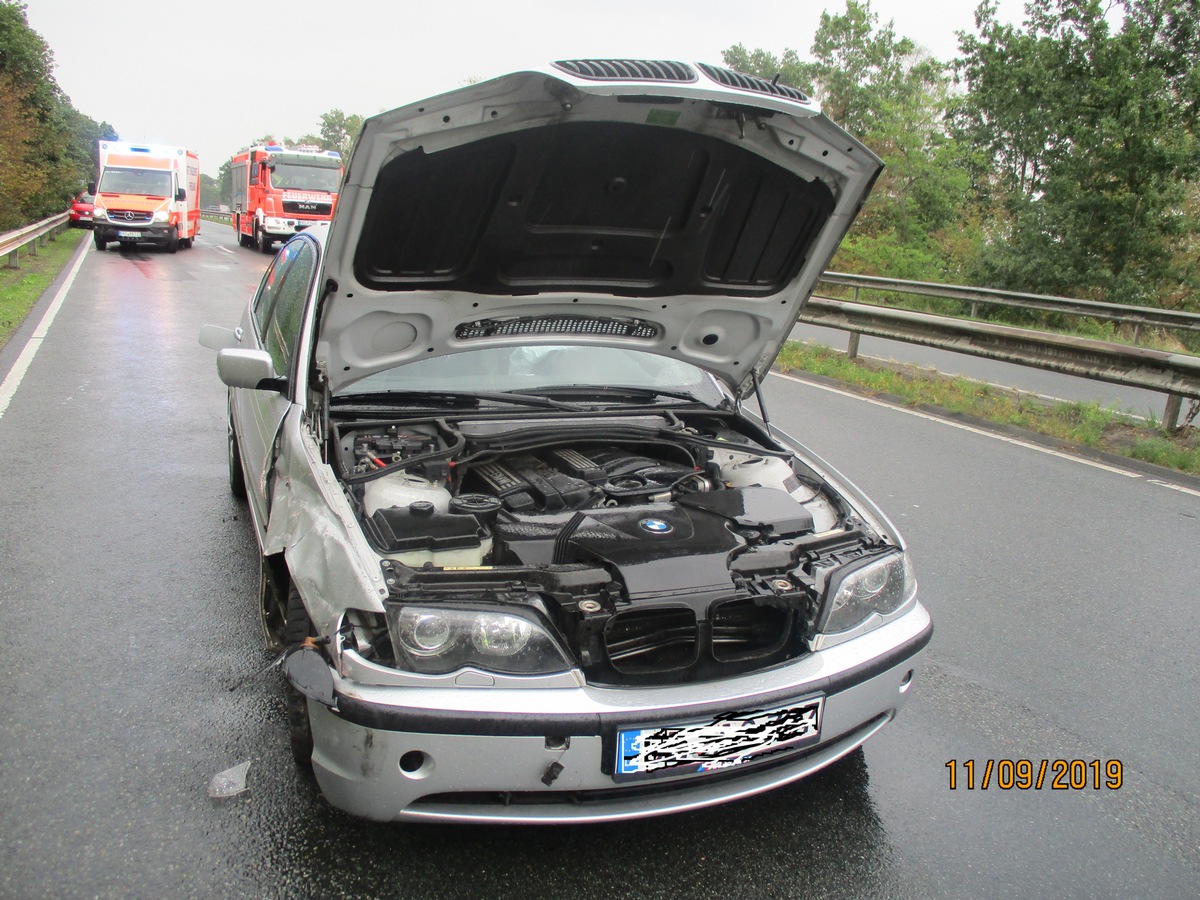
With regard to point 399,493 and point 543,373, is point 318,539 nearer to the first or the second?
point 399,493

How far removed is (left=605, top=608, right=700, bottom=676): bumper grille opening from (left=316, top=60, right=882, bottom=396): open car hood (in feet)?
4.85

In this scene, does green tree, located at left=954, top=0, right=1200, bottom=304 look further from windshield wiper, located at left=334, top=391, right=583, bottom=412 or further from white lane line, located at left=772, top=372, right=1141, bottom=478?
windshield wiper, located at left=334, top=391, right=583, bottom=412

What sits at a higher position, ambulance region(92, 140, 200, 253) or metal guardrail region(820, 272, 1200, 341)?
metal guardrail region(820, 272, 1200, 341)

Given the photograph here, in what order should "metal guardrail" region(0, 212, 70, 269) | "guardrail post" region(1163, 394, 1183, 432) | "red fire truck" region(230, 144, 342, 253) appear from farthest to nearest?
"red fire truck" region(230, 144, 342, 253), "metal guardrail" region(0, 212, 70, 269), "guardrail post" region(1163, 394, 1183, 432)

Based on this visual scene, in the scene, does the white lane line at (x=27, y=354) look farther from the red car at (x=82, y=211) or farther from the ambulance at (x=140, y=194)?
the red car at (x=82, y=211)

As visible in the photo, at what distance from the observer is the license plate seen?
227 centimetres

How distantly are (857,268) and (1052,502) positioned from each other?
2105cm

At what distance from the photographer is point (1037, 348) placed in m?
8.83

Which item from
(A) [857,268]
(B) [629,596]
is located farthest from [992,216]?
(B) [629,596]

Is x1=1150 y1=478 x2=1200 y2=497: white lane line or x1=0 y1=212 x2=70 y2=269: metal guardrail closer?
x1=1150 y1=478 x2=1200 y2=497: white lane line

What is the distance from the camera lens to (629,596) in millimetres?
2428

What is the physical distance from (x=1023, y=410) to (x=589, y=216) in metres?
6.78

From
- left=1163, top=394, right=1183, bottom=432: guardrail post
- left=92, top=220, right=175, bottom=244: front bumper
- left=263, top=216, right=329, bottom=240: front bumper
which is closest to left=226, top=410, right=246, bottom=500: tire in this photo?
left=1163, top=394, right=1183, bottom=432: guardrail post

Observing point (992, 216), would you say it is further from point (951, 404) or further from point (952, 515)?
point (952, 515)
